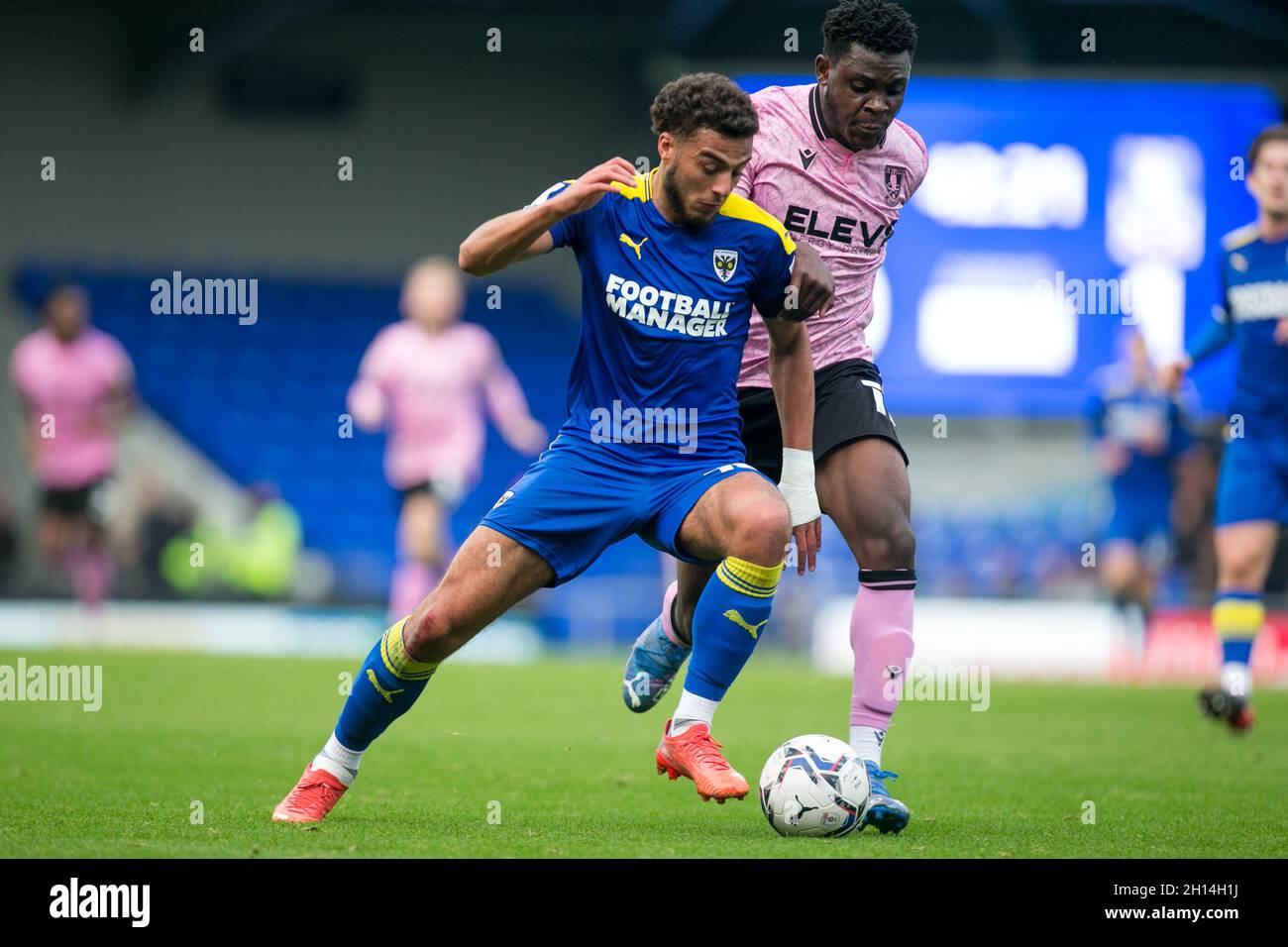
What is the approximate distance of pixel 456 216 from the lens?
24438 mm

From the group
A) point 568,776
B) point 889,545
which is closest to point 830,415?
point 889,545

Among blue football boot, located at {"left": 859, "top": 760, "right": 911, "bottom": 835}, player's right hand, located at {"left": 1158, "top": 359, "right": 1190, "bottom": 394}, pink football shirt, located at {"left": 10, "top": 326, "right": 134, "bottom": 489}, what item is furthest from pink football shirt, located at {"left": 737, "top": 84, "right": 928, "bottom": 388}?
pink football shirt, located at {"left": 10, "top": 326, "right": 134, "bottom": 489}

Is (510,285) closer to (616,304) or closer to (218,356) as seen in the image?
(218,356)

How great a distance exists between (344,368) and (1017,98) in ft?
31.6

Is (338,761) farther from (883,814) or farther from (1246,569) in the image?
(1246,569)

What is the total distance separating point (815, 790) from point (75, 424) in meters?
10.9

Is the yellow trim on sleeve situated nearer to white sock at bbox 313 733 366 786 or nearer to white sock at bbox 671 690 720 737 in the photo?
white sock at bbox 671 690 720 737

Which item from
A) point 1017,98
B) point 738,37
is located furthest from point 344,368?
point 1017,98

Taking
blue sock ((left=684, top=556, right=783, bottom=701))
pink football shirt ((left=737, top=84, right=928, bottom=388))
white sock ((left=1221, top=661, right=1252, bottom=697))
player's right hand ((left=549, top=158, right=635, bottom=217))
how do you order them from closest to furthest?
player's right hand ((left=549, top=158, right=635, bottom=217)) < blue sock ((left=684, top=556, right=783, bottom=701)) < pink football shirt ((left=737, top=84, right=928, bottom=388)) < white sock ((left=1221, top=661, right=1252, bottom=697))

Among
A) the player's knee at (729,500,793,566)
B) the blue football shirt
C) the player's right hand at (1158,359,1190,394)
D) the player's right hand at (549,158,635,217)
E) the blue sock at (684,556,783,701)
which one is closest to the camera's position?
the player's right hand at (549,158,635,217)

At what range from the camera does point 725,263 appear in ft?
17.1

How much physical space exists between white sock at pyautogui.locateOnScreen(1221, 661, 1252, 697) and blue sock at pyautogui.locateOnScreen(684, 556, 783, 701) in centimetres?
436

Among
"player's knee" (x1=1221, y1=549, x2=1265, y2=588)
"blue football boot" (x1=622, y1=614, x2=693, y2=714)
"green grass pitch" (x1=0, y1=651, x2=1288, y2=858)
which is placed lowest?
"green grass pitch" (x1=0, y1=651, x2=1288, y2=858)

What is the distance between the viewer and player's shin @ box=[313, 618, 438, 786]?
5.12 m
